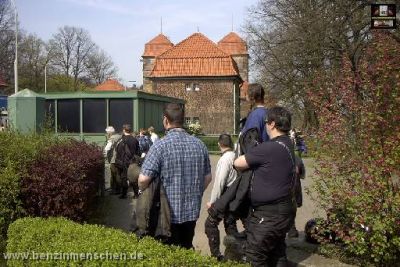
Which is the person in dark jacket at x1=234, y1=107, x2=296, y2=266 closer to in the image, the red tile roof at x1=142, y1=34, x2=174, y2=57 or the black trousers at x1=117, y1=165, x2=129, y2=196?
the black trousers at x1=117, y1=165, x2=129, y2=196

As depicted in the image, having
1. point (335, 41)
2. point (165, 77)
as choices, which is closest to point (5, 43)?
point (165, 77)

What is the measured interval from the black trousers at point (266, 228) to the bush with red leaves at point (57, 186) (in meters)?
3.08

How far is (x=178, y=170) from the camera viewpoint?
4762 mm

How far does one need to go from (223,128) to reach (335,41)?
29932 millimetres

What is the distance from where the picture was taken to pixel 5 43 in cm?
6169

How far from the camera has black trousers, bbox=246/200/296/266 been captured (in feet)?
15.0

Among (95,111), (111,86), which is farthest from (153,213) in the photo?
(111,86)

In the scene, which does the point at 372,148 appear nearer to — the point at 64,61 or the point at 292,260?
the point at 292,260

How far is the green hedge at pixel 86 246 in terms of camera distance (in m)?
3.69

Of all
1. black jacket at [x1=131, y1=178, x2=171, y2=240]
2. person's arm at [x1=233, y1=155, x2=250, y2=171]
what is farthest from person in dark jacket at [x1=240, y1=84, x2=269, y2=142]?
black jacket at [x1=131, y1=178, x2=171, y2=240]

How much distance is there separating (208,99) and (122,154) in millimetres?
41998

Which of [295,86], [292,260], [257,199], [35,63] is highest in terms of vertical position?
[35,63]

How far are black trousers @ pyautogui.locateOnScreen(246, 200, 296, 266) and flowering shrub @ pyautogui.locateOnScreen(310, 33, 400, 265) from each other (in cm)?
137

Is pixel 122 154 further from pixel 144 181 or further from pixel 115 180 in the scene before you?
pixel 144 181
